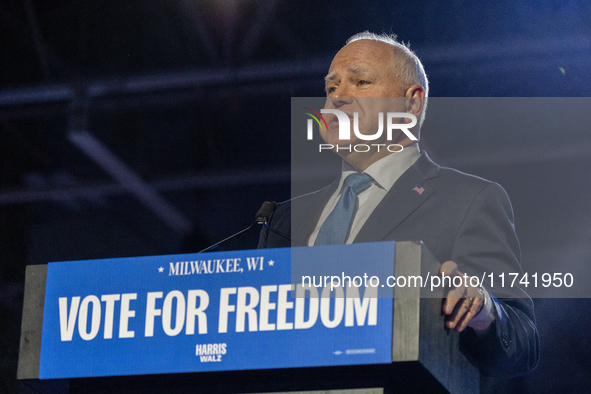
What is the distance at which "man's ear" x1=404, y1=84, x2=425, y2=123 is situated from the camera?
81.9 inches

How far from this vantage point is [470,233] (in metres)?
1.61

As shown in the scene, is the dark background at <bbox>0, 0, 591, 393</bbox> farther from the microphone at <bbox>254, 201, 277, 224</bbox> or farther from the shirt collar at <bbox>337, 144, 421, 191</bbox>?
the microphone at <bbox>254, 201, 277, 224</bbox>

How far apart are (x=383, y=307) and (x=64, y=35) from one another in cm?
362

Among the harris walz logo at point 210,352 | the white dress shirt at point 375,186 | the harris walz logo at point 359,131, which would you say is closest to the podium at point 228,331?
the harris walz logo at point 210,352

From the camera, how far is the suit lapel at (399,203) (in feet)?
5.24

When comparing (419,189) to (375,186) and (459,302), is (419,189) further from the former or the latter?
(459,302)

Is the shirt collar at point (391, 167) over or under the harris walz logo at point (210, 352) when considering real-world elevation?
over

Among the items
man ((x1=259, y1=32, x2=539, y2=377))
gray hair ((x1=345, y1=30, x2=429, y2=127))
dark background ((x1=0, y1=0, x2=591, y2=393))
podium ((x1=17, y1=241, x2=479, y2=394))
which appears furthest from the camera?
dark background ((x1=0, y1=0, x2=591, y2=393))

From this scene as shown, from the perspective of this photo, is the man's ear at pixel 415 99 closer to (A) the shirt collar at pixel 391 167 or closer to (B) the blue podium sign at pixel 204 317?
(A) the shirt collar at pixel 391 167

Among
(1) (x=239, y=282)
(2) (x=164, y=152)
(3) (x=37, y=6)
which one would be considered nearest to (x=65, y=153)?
(2) (x=164, y=152)

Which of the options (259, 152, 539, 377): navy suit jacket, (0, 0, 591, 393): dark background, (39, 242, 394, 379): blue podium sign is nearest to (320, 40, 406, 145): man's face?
(259, 152, 539, 377): navy suit jacket

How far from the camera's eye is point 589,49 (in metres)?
3.77

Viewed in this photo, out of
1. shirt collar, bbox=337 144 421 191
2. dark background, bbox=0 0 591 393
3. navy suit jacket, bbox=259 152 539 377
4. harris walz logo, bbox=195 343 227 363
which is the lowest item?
harris walz logo, bbox=195 343 227 363

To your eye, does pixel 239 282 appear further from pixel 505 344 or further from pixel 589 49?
pixel 589 49
